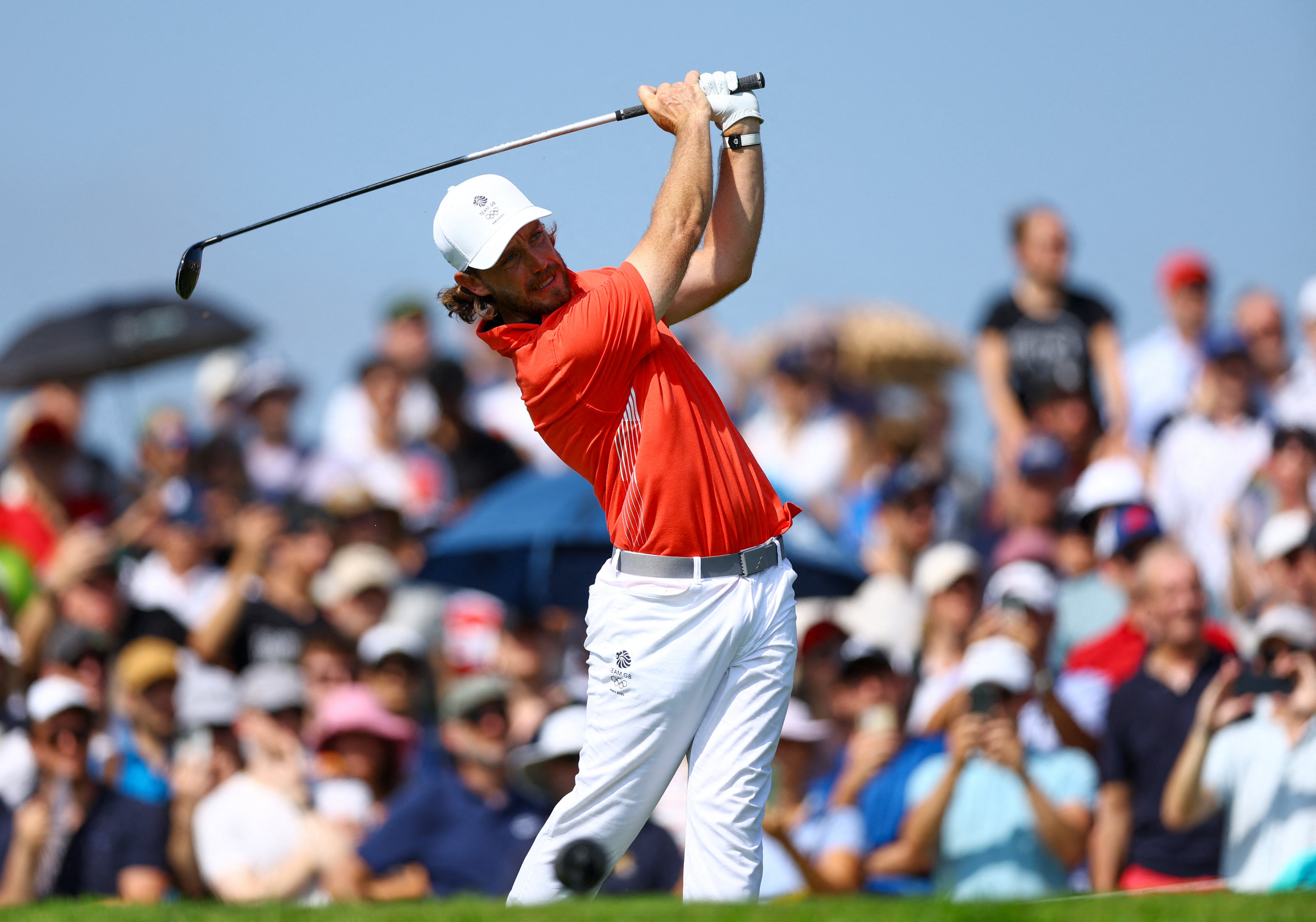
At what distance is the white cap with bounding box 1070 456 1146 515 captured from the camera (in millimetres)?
8750

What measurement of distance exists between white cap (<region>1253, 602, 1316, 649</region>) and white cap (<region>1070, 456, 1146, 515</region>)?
1.39 metres

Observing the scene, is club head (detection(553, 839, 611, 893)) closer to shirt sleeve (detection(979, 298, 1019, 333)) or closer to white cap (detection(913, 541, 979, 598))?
white cap (detection(913, 541, 979, 598))

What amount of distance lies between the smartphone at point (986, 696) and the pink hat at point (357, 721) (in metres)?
2.73

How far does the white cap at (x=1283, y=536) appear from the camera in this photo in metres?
7.96

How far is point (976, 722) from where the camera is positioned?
287 inches

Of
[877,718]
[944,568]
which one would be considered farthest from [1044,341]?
[877,718]

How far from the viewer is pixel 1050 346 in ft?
33.8

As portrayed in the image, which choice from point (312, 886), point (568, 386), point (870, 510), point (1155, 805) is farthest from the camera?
point (870, 510)

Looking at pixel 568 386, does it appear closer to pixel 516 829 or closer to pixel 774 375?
pixel 516 829

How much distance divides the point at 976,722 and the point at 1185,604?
3.51ft

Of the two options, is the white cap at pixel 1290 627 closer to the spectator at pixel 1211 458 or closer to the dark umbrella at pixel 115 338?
the spectator at pixel 1211 458

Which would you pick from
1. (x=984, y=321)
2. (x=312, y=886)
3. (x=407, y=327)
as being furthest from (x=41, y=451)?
(x=984, y=321)

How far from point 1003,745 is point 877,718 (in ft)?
2.65

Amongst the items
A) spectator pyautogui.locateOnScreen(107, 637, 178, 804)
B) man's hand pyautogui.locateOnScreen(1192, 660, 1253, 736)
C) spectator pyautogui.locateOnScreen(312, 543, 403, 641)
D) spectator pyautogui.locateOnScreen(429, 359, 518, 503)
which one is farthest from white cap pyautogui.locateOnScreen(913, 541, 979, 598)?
spectator pyautogui.locateOnScreen(107, 637, 178, 804)
